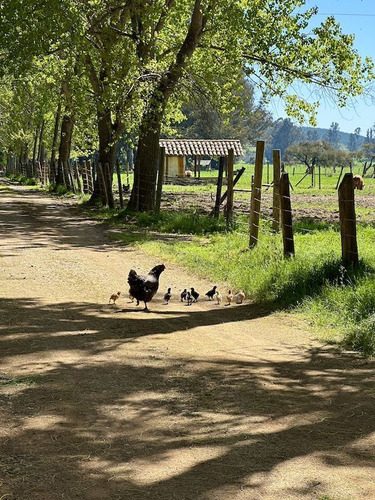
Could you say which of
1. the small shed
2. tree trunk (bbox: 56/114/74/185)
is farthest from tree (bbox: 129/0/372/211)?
the small shed

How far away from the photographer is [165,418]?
5824 mm

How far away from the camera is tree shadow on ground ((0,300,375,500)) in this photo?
4668 millimetres

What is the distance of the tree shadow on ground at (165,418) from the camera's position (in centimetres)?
467

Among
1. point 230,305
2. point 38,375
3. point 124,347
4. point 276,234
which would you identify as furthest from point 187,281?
point 38,375

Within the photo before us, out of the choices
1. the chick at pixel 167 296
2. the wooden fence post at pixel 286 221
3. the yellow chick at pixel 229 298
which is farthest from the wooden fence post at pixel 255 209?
the chick at pixel 167 296

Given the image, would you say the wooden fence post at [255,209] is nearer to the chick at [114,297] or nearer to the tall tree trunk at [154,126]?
the chick at [114,297]

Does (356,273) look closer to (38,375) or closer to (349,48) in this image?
(38,375)

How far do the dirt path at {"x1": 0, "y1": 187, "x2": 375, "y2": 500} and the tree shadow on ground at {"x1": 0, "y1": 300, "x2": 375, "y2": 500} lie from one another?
0.01 meters

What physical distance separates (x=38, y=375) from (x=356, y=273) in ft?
16.9

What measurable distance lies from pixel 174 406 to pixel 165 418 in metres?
0.32

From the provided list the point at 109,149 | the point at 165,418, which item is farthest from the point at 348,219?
the point at 109,149

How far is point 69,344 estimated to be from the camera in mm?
8047

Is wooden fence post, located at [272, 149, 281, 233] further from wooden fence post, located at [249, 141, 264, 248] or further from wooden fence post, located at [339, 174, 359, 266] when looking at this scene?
wooden fence post, located at [339, 174, 359, 266]

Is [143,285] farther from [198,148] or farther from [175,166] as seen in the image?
[175,166]
